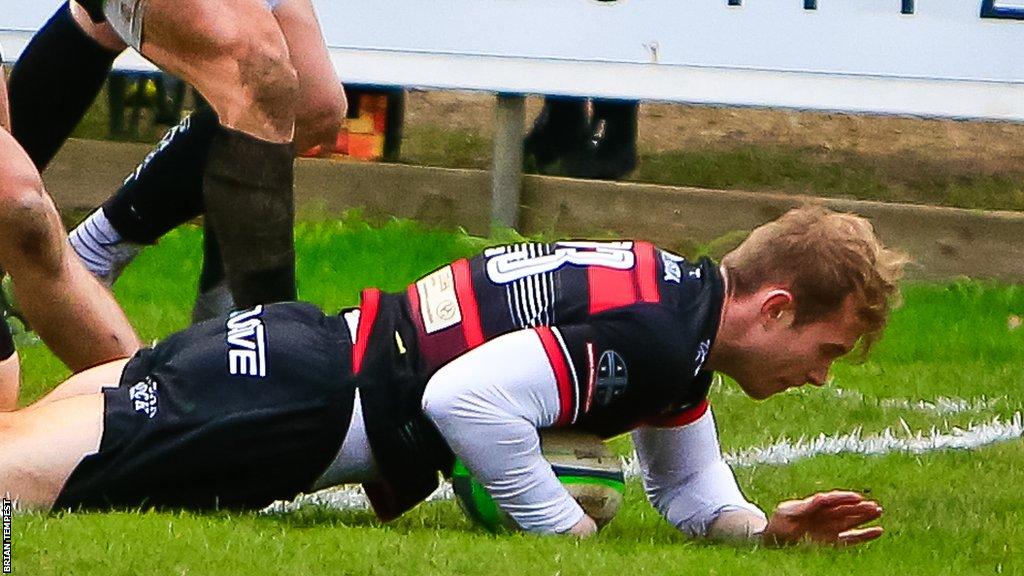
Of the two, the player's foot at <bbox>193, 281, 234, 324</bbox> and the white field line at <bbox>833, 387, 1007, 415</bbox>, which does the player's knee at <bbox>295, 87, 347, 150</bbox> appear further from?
the white field line at <bbox>833, 387, 1007, 415</bbox>

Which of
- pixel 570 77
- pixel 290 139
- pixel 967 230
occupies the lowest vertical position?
pixel 967 230

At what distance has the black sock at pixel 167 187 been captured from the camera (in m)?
4.83

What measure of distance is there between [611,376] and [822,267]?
0.43 m

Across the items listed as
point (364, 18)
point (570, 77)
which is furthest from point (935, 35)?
point (364, 18)

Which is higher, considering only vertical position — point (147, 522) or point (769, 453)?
point (147, 522)

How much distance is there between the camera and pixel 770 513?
4.09m

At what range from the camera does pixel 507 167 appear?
7707 millimetres

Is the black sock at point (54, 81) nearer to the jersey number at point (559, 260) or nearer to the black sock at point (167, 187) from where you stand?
the black sock at point (167, 187)

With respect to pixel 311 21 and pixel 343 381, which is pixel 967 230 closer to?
pixel 311 21

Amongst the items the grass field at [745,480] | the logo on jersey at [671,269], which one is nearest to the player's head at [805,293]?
the logo on jersey at [671,269]

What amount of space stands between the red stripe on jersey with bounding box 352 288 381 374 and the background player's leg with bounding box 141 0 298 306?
1.93 ft

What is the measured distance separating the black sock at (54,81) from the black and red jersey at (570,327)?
165 centimetres

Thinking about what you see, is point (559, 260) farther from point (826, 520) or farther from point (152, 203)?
point (152, 203)

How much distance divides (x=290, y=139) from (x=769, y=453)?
1.38 metres
